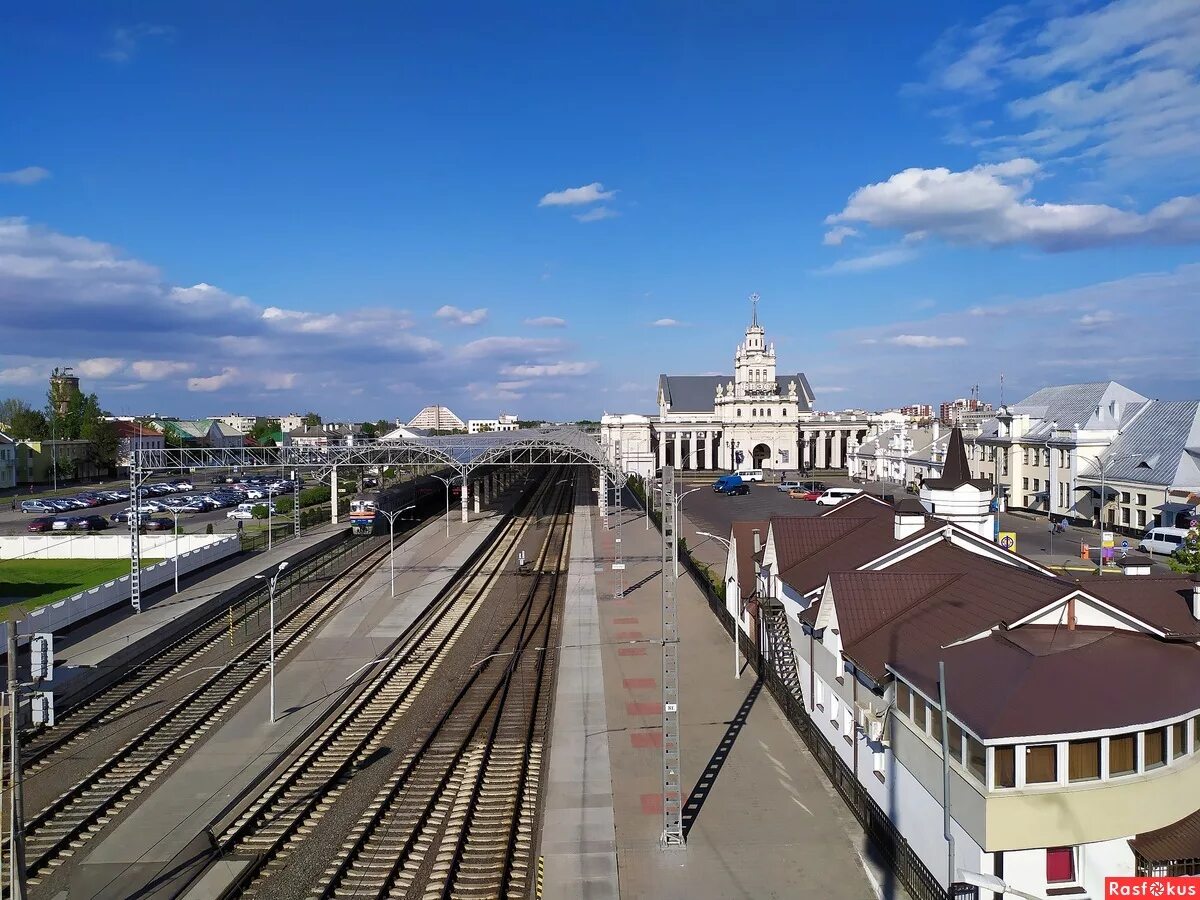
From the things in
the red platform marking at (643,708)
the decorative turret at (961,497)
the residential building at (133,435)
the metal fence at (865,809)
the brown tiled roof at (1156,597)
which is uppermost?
the residential building at (133,435)

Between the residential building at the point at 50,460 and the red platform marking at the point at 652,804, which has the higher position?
the residential building at the point at 50,460

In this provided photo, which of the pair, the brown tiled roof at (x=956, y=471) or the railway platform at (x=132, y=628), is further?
the brown tiled roof at (x=956, y=471)

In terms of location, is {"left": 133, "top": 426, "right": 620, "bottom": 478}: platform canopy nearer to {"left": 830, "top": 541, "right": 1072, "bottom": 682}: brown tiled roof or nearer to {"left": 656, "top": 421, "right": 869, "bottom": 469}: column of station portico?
{"left": 830, "top": 541, "right": 1072, "bottom": 682}: brown tiled roof

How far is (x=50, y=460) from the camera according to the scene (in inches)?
3777

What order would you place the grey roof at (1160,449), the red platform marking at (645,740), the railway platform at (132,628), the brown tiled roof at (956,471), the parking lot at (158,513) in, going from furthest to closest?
the parking lot at (158,513) → the grey roof at (1160,449) → the brown tiled roof at (956,471) → the railway platform at (132,628) → the red platform marking at (645,740)

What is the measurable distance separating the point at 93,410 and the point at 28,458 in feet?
63.5

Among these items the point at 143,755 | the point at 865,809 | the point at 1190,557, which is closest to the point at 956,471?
the point at 1190,557

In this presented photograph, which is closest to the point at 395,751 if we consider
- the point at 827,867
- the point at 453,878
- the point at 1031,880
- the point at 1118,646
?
the point at 453,878

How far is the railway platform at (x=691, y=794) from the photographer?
43.7 ft

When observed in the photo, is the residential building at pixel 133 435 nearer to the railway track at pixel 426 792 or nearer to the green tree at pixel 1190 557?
the railway track at pixel 426 792

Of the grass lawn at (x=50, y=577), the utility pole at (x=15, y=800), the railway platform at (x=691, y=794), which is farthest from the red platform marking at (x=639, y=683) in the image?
the grass lawn at (x=50, y=577)

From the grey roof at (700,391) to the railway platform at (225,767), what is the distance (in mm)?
93566

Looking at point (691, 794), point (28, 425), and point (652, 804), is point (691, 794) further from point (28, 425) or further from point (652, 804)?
point (28, 425)

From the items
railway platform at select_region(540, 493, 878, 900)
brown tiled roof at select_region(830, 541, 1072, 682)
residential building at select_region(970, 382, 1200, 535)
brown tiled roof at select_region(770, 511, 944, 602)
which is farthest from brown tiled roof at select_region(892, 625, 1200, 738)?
residential building at select_region(970, 382, 1200, 535)
